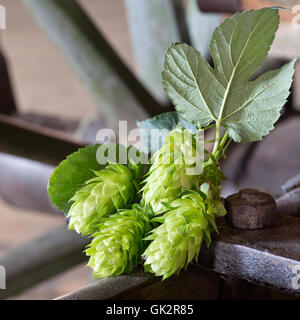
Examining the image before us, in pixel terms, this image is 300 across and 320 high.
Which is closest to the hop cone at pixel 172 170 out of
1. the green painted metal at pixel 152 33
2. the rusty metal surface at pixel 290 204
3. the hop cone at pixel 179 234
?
the hop cone at pixel 179 234

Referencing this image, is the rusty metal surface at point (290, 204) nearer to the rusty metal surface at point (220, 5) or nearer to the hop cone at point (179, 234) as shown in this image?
the hop cone at point (179, 234)

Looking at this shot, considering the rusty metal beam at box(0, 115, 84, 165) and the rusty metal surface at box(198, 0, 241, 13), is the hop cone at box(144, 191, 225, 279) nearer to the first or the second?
the rusty metal beam at box(0, 115, 84, 165)

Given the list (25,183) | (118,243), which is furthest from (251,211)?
(25,183)

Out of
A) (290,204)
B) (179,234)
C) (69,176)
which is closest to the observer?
(179,234)

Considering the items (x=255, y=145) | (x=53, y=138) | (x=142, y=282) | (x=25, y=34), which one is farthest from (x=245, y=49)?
(x=25, y=34)

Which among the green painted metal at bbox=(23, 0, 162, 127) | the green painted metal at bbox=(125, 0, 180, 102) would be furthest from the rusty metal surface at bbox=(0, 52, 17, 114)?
the green painted metal at bbox=(125, 0, 180, 102)

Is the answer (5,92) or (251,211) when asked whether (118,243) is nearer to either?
(251,211)
